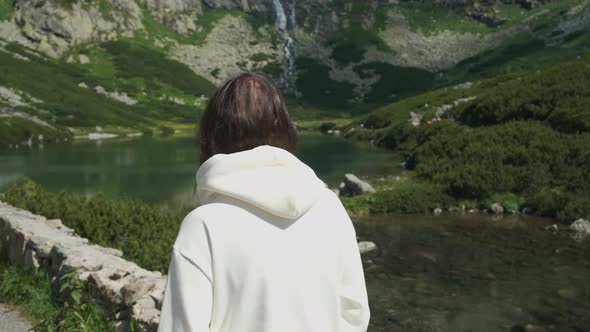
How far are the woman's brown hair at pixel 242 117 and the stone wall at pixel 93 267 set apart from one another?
4090mm

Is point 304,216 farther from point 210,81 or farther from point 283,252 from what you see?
point 210,81

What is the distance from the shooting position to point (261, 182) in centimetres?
239

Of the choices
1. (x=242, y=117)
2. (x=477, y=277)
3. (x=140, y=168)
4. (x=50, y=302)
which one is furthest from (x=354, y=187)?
(x=242, y=117)

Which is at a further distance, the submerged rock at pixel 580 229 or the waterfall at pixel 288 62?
the waterfall at pixel 288 62

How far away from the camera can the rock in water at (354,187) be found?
26016mm

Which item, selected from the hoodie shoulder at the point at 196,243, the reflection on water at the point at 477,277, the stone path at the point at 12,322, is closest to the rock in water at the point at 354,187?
the reflection on water at the point at 477,277

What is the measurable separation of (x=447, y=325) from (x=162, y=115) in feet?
387

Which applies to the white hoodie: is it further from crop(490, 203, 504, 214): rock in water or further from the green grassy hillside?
crop(490, 203, 504, 214): rock in water

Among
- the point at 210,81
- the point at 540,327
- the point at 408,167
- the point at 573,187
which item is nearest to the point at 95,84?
the point at 210,81

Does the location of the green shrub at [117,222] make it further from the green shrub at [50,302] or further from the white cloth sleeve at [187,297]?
the white cloth sleeve at [187,297]

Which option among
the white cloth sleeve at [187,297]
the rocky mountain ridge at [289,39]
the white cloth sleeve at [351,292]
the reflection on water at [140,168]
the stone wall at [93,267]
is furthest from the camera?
the rocky mountain ridge at [289,39]

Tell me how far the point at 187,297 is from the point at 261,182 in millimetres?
565

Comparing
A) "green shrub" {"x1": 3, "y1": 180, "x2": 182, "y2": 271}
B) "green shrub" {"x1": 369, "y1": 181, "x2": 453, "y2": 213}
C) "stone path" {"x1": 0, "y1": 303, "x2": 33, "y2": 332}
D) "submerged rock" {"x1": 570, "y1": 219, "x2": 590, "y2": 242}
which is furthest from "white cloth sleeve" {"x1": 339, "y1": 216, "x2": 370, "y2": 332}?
"green shrub" {"x1": 369, "y1": 181, "x2": 453, "y2": 213}

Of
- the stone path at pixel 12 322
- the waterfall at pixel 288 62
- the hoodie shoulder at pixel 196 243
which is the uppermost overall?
the hoodie shoulder at pixel 196 243
